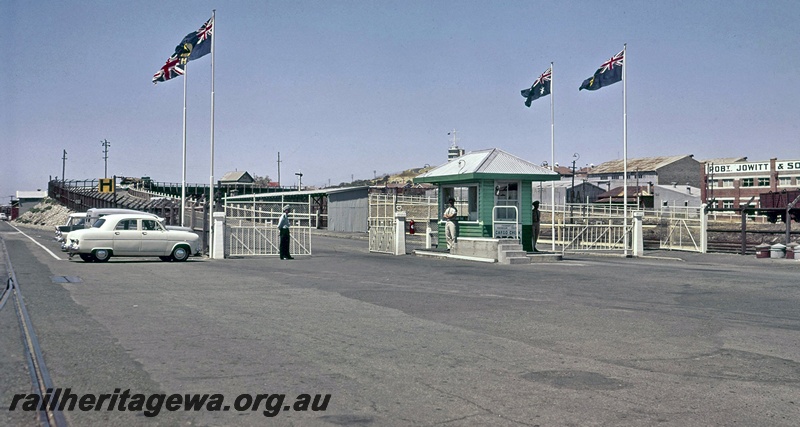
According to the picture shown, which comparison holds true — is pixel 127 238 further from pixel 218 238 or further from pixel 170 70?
pixel 170 70

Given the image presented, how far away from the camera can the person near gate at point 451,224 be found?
27.1 meters

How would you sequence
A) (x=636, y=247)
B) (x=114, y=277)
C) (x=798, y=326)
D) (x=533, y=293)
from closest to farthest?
1. (x=798, y=326)
2. (x=533, y=293)
3. (x=114, y=277)
4. (x=636, y=247)

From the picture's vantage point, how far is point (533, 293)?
49.2ft

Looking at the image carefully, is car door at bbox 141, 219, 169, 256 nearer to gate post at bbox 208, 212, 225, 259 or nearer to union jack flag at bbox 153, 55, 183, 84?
gate post at bbox 208, 212, 225, 259

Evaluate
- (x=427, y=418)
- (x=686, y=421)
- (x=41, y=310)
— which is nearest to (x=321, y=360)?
(x=427, y=418)

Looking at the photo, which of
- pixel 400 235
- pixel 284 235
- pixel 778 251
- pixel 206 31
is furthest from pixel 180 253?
pixel 778 251

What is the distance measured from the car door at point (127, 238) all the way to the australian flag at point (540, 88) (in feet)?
57.5

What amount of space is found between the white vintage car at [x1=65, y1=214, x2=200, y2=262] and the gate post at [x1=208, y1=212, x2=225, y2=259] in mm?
1190

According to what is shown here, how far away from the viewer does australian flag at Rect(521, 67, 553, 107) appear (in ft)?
108

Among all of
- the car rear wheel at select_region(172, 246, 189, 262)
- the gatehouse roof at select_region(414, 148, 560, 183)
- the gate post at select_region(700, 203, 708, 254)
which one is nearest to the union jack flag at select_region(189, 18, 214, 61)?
the car rear wheel at select_region(172, 246, 189, 262)

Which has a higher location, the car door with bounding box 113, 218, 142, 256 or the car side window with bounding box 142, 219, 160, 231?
the car side window with bounding box 142, 219, 160, 231

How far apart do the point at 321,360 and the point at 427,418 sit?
243 cm

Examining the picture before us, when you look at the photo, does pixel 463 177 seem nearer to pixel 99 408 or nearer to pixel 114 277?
pixel 114 277

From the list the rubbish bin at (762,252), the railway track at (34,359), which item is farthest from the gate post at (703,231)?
the railway track at (34,359)
